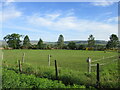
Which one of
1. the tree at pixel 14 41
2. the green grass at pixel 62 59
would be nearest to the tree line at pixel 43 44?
the tree at pixel 14 41

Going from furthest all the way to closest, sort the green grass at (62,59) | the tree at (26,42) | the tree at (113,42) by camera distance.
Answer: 1. the tree at (26,42)
2. the tree at (113,42)
3. the green grass at (62,59)

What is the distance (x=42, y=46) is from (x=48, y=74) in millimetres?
68061

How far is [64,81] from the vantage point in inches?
301

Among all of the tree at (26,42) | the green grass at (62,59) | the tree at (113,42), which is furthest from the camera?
the tree at (26,42)

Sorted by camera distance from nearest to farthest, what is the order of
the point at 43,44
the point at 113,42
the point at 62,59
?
the point at 62,59, the point at 113,42, the point at 43,44

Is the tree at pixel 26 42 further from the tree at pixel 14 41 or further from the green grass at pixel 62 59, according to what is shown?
the green grass at pixel 62 59

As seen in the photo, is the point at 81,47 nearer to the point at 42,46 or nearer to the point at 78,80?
the point at 42,46

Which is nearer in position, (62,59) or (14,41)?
(62,59)

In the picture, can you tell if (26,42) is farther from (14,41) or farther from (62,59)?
(62,59)

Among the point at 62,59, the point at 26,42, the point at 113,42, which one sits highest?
the point at 26,42

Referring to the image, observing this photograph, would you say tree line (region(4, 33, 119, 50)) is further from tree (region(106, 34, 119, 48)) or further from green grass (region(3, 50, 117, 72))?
green grass (region(3, 50, 117, 72))

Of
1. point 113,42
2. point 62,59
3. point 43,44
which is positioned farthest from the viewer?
point 43,44

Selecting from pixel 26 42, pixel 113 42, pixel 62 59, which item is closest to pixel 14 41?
pixel 26 42

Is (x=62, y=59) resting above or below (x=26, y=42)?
below
